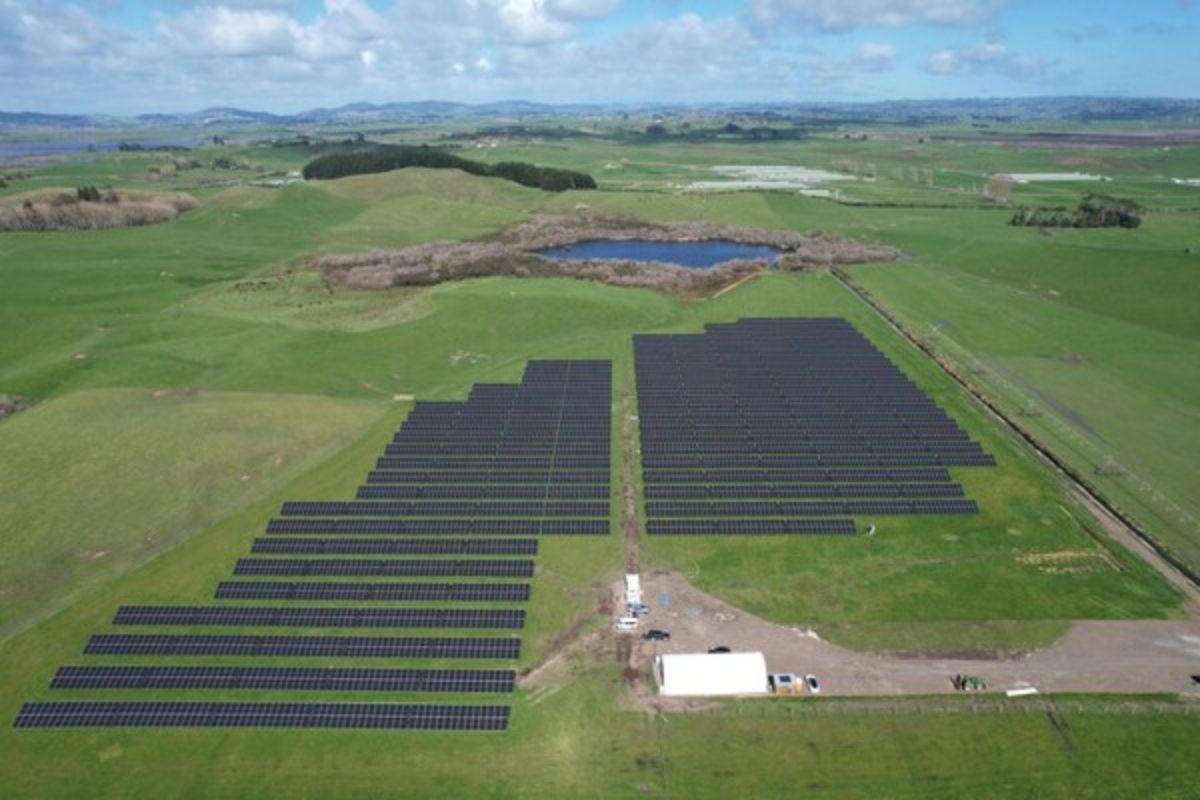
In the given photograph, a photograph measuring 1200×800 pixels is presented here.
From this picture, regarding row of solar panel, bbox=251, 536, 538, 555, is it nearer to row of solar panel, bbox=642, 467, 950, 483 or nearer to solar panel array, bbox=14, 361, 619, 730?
solar panel array, bbox=14, 361, 619, 730

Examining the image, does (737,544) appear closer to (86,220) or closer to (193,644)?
(193,644)

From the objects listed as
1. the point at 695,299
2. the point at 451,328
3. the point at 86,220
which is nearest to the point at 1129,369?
the point at 695,299

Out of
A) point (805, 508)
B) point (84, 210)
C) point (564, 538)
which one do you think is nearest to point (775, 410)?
point (805, 508)

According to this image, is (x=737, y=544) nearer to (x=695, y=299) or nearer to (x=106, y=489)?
(x=106, y=489)

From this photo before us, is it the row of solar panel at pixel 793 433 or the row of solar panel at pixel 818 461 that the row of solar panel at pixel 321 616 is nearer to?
the row of solar panel at pixel 818 461

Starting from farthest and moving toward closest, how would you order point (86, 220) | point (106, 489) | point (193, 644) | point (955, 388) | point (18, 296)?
point (86, 220) → point (18, 296) → point (955, 388) → point (106, 489) → point (193, 644)

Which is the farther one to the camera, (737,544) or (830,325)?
(830,325)

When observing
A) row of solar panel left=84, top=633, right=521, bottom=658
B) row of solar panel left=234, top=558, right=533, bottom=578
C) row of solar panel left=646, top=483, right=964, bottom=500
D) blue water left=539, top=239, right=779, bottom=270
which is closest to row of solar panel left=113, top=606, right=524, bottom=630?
row of solar panel left=84, top=633, right=521, bottom=658

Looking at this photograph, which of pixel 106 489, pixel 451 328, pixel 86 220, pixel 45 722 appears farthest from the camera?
pixel 86 220

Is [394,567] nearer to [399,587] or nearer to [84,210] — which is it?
[399,587]
